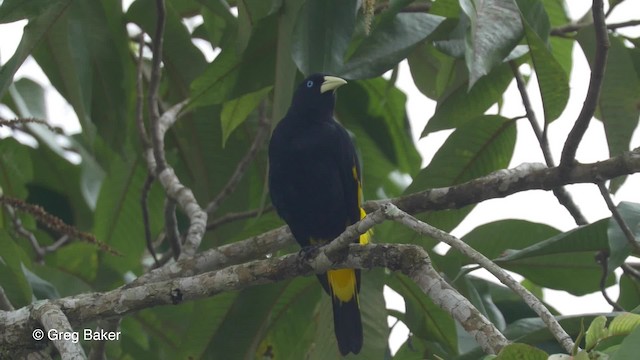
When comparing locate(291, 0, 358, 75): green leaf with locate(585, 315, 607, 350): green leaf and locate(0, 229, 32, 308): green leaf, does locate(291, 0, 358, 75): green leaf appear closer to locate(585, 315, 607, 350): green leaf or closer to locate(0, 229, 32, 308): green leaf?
locate(0, 229, 32, 308): green leaf

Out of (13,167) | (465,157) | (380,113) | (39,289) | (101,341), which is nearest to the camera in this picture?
(101,341)

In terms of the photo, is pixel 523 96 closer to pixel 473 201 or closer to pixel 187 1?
pixel 473 201

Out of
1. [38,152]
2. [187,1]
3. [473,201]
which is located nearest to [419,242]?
[473,201]

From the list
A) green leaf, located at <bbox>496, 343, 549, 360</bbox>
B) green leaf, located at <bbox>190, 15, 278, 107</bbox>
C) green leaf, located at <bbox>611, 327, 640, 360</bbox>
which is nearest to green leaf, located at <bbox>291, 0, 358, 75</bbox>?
green leaf, located at <bbox>190, 15, 278, 107</bbox>

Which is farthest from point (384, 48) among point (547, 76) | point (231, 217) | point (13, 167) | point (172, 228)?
point (13, 167)

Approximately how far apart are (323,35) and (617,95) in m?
1.05

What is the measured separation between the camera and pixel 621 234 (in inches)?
121

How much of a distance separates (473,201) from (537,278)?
690 mm

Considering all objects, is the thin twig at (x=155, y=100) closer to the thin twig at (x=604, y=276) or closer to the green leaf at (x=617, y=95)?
the green leaf at (x=617, y=95)

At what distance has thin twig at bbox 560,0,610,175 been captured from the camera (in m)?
2.79

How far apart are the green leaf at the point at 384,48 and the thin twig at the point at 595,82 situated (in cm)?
65

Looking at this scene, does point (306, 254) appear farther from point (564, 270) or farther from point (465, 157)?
point (564, 270)

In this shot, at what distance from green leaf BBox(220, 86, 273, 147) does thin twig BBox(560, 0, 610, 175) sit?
1.53 m

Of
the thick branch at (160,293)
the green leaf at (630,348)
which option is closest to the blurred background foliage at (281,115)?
the thick branch at (160,293)
